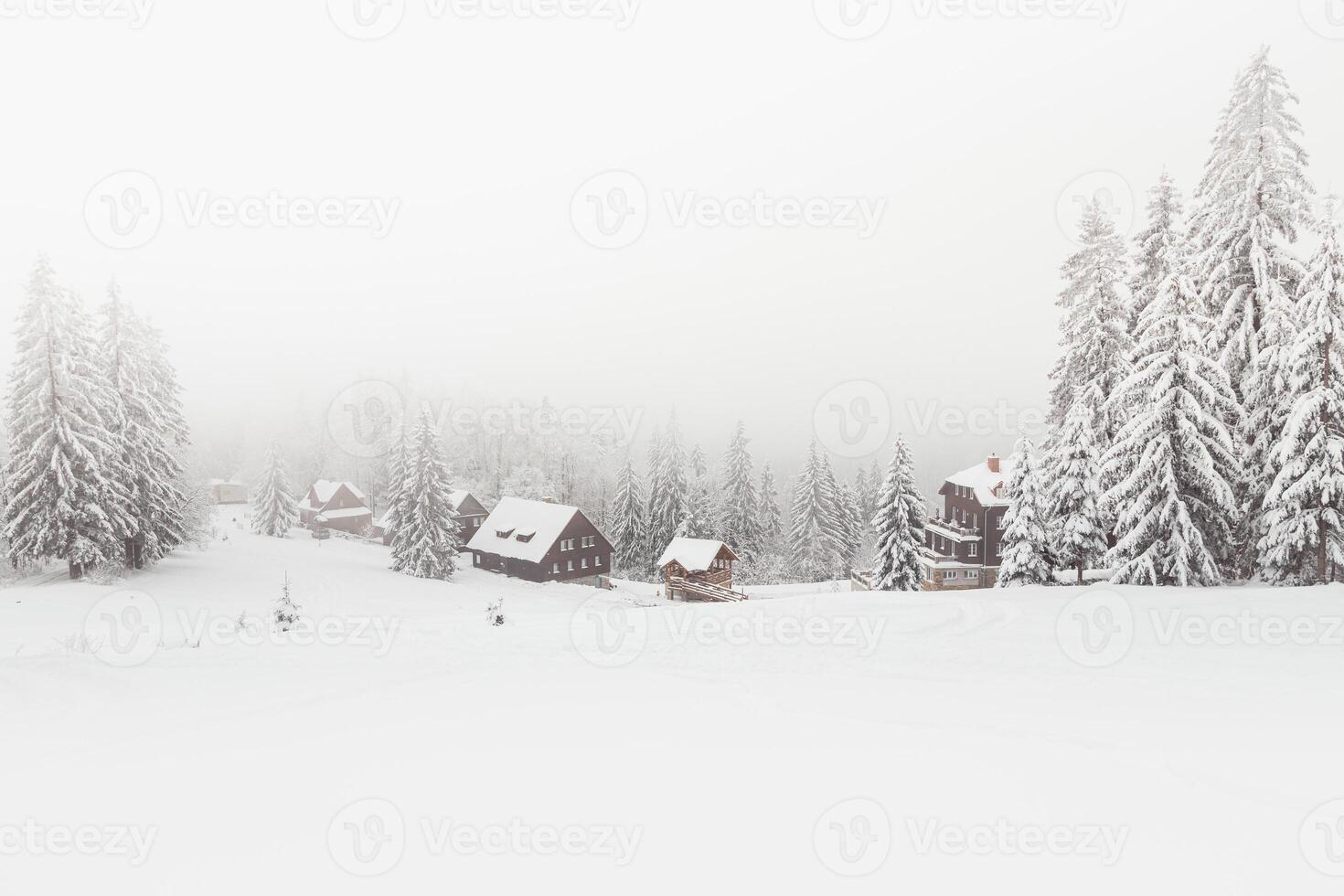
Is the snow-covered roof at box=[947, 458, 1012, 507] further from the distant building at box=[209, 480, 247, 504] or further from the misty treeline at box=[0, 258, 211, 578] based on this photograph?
the distant building at box=[209, 480, 247, 504]

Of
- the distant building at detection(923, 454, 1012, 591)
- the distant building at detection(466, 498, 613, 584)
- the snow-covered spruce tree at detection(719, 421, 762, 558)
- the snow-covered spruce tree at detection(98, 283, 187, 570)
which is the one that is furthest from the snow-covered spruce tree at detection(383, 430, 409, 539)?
the distant building at detection(923, 454, 1012, 591)

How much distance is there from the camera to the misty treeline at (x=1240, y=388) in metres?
17.0

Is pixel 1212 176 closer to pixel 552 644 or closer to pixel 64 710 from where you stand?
pixel 552 644

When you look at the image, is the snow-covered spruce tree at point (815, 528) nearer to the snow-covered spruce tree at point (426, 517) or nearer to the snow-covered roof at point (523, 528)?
the snow-covered roof at point (523, 528)

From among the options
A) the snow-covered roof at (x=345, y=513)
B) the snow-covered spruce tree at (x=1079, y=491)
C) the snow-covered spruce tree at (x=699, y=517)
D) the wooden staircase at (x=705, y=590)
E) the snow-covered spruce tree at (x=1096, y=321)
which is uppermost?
the snow-covered spruce tree at (x=1096, y=321)

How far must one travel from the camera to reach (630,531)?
197 feet

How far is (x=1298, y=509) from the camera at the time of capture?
1681 centimetres

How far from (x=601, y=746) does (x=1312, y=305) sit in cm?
2211

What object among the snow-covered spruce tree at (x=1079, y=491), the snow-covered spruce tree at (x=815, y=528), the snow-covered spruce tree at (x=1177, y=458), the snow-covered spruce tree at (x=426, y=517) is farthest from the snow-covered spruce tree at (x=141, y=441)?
the snow-covered spruce tree at (x=815, y=528)

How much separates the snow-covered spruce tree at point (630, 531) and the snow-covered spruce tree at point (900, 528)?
26.8m

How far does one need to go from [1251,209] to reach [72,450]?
4294 centimetres

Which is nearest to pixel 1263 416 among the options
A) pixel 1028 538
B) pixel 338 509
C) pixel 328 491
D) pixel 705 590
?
pixel 1028 538

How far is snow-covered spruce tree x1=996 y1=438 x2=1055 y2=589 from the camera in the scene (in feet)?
79.9

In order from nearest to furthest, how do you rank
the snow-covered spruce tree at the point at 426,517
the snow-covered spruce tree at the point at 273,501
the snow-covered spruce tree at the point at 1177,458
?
1. the snow-covered spruce tree at the point at 1177,458
2. the snow-covered spruce tree at the point at 426,517
3. the snow-covered spruce tree at the point at 273,501
